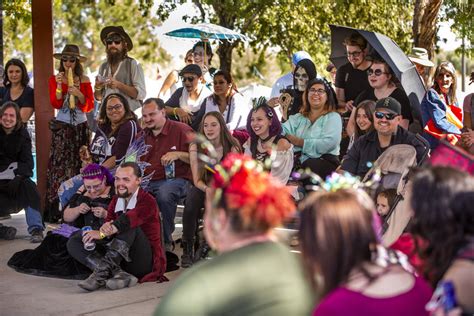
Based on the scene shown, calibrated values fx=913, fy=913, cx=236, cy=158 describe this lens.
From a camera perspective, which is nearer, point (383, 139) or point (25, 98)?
point (383, 139)

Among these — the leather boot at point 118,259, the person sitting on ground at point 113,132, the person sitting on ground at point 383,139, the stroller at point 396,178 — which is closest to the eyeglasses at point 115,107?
the person sitting on ground at point 113,132

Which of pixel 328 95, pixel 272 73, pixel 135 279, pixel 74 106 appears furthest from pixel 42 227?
pixel 272 73

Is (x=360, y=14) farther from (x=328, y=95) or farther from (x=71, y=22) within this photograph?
(x=71, y=22)

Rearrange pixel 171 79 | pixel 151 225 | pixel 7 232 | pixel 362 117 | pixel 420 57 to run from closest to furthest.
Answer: pixel 151 225
pixel 362 117
pixel 7 232
pixel 420 57
pixel 171 79

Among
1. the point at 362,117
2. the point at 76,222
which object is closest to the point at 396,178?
the point at 362,117

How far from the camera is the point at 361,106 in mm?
7621

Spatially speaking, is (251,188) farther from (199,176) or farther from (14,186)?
(14,186)

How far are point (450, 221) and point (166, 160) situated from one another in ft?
17.5

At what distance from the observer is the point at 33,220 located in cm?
907

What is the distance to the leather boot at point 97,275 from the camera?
701 cm

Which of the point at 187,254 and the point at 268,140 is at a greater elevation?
the point at 268,140

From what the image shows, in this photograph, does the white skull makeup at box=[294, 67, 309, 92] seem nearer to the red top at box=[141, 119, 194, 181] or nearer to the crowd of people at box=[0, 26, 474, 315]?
the crowd of people at box=[0, 26, 474, 315]

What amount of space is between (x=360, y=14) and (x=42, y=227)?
12.1m

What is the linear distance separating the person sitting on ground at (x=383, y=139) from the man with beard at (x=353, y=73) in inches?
56.3
